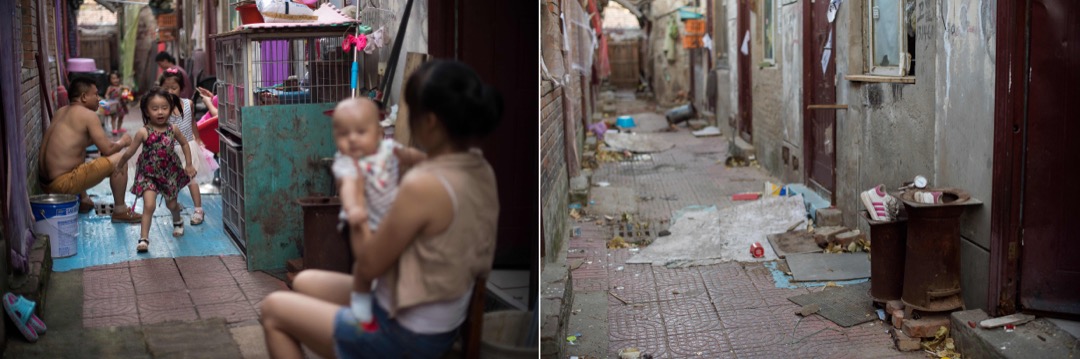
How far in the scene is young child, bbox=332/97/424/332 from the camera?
86.7 inches

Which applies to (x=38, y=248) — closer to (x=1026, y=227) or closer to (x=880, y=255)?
(x=880, y=255)

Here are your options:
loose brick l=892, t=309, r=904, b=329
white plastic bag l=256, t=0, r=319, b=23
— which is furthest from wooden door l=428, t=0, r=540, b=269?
loose brick l=892, t=309, r=904, b=329

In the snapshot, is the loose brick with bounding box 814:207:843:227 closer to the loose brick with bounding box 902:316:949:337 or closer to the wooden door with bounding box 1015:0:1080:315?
the loose brick with bounding box 902:316:949:337

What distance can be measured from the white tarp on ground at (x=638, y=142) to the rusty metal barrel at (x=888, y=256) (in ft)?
31.7

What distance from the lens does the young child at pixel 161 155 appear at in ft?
21.4

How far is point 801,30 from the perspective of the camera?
9.88m

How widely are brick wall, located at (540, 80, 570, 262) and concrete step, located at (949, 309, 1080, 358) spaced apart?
7.02ft

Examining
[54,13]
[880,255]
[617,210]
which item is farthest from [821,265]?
[54,13]

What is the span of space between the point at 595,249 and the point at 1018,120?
360cm

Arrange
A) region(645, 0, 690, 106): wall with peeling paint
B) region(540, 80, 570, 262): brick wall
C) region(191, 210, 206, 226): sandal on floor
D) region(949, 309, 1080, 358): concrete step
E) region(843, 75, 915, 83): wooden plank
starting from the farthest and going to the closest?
region(645, 0, 690, 106): wall with peeling paint → region(843, 75, 915, 83): wooden plank → region(191, 210, 206, 226): sandal on floor → region(540, 80, 570, 262): brick wall → region(949, 309, 1080, 358): concrete step

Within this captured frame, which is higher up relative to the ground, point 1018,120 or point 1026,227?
point 1018,120

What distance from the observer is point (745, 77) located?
14.5 m

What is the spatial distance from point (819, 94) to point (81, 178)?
6203 mm

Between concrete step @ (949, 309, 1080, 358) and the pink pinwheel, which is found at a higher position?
the pink pinwheel
